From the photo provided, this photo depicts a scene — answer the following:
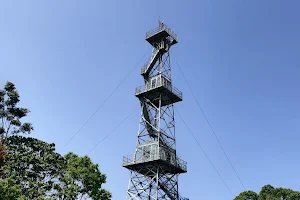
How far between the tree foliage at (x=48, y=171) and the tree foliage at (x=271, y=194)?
2738 centimetres

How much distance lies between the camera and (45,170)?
3981 centimetres

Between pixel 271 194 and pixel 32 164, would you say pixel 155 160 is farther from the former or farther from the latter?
pixel 271 194

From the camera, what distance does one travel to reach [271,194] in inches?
1960

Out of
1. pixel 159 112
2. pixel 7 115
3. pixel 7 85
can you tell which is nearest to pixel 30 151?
pixel 7 115

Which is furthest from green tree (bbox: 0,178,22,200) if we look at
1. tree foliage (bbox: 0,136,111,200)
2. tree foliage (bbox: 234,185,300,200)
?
tree foliage (bbox: 234,185,300,200)

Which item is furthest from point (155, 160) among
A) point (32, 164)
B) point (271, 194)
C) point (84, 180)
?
point (271, 194)

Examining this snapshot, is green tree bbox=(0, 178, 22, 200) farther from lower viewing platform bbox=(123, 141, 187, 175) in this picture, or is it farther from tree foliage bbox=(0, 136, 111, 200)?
lower viewing platform bbox=(123, 141, 187, 175)

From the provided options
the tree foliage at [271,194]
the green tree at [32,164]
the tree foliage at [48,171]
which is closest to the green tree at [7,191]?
the tree foliage at [48,171]

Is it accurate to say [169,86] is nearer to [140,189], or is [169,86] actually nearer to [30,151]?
[140,189]

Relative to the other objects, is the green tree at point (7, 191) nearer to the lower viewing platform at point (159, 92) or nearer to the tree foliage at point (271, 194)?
the lower viewing platform at point (159, 92)

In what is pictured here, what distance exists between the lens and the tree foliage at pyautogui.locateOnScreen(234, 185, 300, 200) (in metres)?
48.8

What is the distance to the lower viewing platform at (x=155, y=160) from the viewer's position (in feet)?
112

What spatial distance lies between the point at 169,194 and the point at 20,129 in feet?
77.9

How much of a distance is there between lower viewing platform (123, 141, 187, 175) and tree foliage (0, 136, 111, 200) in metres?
4.56
